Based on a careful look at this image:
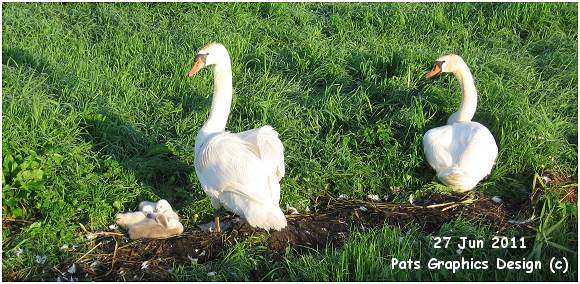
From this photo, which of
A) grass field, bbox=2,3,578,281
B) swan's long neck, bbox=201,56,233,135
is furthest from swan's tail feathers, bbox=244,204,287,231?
swan's long neck, bbox=201,56,233,135

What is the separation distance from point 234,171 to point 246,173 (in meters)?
0.09

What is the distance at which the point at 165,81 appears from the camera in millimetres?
7246

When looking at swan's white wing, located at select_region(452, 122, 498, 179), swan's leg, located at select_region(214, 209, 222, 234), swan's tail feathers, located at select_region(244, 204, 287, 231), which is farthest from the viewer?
swan's white wing, located at select_region(452, 122, 498, 179)

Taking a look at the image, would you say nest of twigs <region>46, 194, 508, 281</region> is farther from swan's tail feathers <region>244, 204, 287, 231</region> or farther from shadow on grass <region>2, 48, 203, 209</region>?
shadow on grass <region>2, 48, 203, 209</region>

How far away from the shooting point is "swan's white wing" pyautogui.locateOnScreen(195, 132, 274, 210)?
16.6 ft

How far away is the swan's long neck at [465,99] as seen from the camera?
6.45 m

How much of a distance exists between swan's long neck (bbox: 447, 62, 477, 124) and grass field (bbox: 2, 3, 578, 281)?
30cm

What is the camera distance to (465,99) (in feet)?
21.3

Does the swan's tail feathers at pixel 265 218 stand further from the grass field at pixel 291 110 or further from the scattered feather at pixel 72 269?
the scattered feather at pixel 72 269

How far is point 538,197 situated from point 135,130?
3.25 metres

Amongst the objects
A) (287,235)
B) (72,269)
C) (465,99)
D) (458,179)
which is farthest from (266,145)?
(465,99)

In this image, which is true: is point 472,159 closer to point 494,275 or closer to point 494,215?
point 494,215

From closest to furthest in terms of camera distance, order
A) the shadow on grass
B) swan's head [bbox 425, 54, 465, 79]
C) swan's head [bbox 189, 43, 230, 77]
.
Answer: swan's head [bbox 189, 43, 230, 77], the shadow on grass, swan's head [bbox 425, 54, 465, 79]

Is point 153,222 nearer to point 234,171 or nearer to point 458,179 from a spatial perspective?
point 234,171
